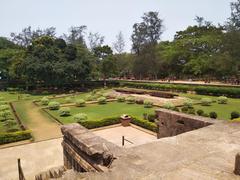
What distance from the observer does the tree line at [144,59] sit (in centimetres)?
3052

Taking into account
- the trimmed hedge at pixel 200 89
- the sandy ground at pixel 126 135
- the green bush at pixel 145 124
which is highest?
the trimmed hedge at pixel 200 89

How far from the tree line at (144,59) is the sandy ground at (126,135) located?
1996cm

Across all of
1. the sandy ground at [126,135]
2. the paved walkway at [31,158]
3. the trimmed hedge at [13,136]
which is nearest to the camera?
the paved walkway at [31,158]

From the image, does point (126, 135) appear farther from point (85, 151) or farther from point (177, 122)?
point (85, 151)

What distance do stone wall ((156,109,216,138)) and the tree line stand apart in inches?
900

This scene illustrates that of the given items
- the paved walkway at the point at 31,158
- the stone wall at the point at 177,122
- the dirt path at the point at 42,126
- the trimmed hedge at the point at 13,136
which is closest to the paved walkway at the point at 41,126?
the dirt path at the point at 42,126

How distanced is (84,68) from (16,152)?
81.2 feet

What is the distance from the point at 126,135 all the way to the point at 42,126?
5.93 meters

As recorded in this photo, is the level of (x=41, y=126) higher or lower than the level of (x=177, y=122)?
lower

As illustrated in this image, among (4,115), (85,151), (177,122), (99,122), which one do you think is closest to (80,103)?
(4,115)

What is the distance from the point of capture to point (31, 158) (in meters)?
9.41

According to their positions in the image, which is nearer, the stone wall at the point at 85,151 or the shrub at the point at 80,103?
the stone wall at the point at 85,151

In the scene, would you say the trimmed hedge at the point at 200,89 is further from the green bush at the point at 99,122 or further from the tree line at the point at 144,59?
the green bush at the point at 99,122

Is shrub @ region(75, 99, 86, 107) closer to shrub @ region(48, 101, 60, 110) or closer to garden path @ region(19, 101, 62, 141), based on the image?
shrub @ region(48, 101, 60, 110)
